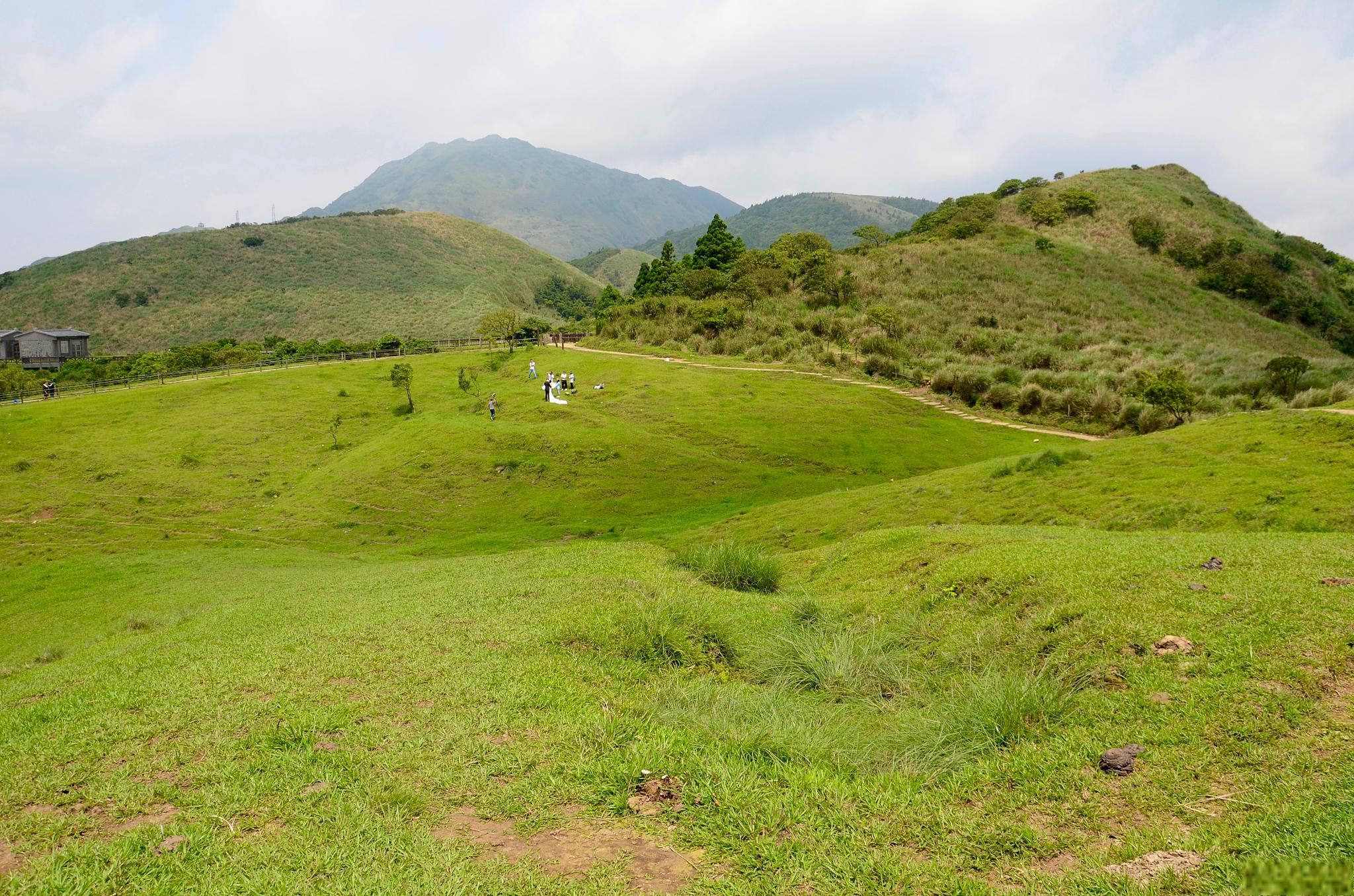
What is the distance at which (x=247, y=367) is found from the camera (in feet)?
167

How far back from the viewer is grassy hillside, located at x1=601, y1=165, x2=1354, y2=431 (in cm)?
3328

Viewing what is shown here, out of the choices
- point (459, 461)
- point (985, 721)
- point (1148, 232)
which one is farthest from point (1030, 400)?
point (1148, 232)

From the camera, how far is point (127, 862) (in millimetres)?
3918

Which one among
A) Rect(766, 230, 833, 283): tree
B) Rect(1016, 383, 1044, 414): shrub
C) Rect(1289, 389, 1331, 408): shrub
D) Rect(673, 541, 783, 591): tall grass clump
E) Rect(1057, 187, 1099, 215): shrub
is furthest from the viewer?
Rect(1057, 187, 1099, 215): shrub

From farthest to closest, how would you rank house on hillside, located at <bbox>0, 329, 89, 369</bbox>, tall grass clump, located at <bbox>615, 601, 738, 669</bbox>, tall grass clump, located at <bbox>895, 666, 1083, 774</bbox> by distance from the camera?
house on hillside, located at <bbox>0, 329, 89, 369</bbox>
tall grass clump, located at <bbox>615, 601, 738, 669</bbox>
tall grass clump, located at <bbox>895, 666, 1083, 774</bbox>

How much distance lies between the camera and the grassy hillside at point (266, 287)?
90.4 m

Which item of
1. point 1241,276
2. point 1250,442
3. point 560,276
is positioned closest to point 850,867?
point 1250,442

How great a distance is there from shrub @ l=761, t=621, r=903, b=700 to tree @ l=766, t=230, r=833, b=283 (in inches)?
2064

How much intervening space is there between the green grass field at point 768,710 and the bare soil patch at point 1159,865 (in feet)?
0.12

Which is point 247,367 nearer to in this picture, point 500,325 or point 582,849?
point 500,325

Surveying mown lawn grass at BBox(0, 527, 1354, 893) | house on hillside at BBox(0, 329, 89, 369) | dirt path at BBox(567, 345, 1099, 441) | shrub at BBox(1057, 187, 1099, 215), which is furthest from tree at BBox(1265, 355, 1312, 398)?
house on hillside at BBox(0, 329, 89, 369)

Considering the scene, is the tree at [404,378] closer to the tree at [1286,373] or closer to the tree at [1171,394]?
the tree at [1171,394]

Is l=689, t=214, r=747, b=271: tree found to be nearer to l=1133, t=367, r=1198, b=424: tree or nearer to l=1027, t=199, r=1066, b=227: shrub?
l=1027, t=199, r=1066, b=227: shrub

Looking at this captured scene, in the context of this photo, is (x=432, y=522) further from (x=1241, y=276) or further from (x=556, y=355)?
(x=1241, y=276)
